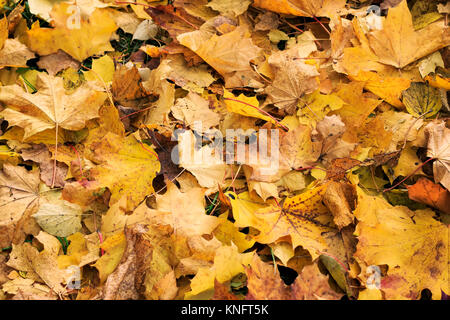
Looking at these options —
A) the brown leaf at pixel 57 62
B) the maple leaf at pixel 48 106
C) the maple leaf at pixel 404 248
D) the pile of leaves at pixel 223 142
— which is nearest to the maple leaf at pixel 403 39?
the pile of leaves at pixel 223 142

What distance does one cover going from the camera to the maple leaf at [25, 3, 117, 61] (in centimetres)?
147

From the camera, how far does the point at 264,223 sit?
45.4 inches

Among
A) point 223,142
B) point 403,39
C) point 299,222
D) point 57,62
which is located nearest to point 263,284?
point 299,222

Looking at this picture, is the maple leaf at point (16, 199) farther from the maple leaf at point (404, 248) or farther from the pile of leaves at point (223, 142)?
the maple leaf at point (404, 248)

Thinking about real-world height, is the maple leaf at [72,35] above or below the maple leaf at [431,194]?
above

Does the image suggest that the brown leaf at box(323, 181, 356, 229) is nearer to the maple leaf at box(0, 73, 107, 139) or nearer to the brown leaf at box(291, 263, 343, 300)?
the brown leaf at box(291, 263, 343, 300)

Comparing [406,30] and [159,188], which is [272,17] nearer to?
[406,30]

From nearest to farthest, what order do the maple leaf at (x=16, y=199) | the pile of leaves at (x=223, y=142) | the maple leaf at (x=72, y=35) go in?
1. the pile of leaves at (x=223, y=142)
2. the maple leaf at (x=16, y=199)
3. the maple leaf at (x=72, y=35)

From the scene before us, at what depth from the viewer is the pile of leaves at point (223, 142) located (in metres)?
1.09

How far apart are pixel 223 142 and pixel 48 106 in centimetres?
60

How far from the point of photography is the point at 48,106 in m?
1.31

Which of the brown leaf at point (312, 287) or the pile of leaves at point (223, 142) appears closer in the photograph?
the brown leaf at point (312, 287)

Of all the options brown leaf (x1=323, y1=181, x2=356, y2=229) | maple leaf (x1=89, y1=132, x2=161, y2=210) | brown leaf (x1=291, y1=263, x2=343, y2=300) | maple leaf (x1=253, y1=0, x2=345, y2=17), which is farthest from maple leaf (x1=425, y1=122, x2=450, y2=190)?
maple leaf (x1=89, y1=132, x2=161, y2=210)
